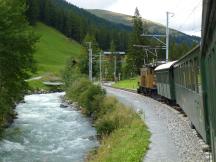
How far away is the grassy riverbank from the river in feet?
2.91

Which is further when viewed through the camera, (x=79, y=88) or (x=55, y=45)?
(x=55, y=45)

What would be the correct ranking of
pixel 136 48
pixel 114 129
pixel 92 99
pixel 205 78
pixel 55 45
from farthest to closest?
pixel 55 45, pixel 136 48, pixel 92 99, pixel 114 129, pixel 205 78

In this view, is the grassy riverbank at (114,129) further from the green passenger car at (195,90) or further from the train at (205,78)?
the train at (205,78)

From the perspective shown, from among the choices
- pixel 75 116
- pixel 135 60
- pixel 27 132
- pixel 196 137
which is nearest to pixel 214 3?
pixel 196 137

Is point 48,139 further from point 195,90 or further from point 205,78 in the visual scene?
point 205,78

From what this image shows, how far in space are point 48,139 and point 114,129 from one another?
14.0ft

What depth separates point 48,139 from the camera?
27.2 m

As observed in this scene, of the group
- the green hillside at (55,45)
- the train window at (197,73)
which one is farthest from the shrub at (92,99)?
the green hillside at (55,45)

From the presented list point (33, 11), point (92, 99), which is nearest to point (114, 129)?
point (92, 99)

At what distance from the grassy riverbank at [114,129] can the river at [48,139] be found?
34.9 inches

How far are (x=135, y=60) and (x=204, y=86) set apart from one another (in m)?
82.1

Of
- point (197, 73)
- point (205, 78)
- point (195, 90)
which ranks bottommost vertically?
point (195, 90)

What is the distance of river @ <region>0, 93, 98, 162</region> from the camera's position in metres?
21.9

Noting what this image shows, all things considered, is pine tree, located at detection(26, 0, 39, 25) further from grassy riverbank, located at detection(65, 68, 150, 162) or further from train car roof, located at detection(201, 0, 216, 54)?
train car roof, located at detection(201, 0, 216, 54)
